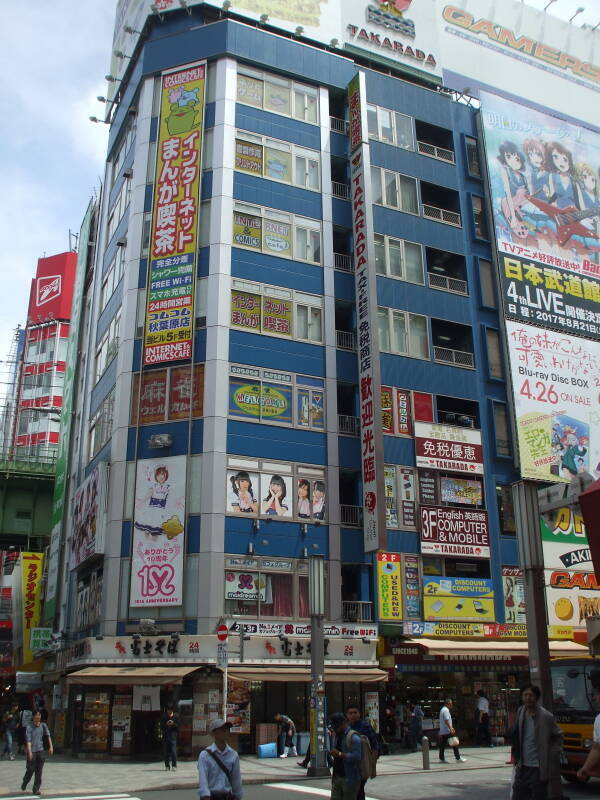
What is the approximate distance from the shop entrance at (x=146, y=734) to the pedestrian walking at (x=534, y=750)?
66.9 ft

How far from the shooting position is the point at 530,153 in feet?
141

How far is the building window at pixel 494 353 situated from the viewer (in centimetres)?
3822

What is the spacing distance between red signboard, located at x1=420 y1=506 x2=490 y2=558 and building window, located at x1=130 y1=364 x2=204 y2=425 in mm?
10580

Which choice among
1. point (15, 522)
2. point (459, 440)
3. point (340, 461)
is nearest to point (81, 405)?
point (15, 522)

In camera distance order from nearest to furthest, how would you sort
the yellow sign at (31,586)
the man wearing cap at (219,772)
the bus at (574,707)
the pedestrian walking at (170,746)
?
the man wearing cap at (219,772), the bus at (574,707), the pedestrian walking at (170,746), the yellow sign at (31,586)

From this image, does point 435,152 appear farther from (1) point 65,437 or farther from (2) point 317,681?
(2) point 317,681

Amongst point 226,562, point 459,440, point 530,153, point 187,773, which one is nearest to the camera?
point 187,773

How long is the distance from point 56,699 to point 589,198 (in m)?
36.9

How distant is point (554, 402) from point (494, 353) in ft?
12.0

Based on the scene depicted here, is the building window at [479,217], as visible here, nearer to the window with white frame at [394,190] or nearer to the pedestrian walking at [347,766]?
the window with white frame at [394,190]

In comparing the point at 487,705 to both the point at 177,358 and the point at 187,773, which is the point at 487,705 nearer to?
the point at 187,773

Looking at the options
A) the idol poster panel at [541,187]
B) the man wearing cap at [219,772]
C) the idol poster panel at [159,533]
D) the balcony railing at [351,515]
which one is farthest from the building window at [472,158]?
the man wearing cap at [219,772]

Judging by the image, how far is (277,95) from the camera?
3716 cm

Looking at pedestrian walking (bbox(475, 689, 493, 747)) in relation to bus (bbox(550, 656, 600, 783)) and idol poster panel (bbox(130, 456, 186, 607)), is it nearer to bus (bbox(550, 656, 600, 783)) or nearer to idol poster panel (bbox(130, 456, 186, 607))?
idol poster panel (bbox(130, 456, 186, 607))
